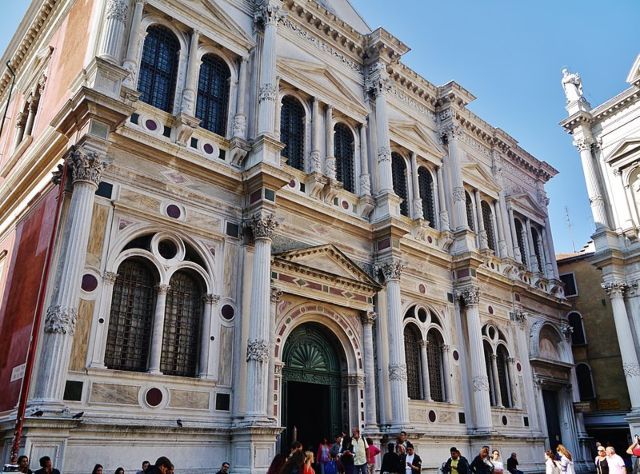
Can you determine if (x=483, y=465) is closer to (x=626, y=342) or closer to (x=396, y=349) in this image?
(x=396, y=349)

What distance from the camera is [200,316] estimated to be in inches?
530

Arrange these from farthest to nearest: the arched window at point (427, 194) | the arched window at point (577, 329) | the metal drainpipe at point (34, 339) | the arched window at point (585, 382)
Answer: the arched window at point (577, 329) → the arched window at point (585, 382) → the arched window at point (427, 194) → the metal drainpipe at point (34, 339)

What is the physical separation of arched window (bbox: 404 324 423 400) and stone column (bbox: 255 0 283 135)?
815 centimetres

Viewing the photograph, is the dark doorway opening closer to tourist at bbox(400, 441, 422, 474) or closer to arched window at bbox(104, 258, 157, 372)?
tourist at bbox(400, 441, 422, 474)

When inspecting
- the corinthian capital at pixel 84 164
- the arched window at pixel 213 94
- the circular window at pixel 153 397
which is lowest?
the circular window at pixel 153 397

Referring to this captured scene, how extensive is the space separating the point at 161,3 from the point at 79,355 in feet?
31.8

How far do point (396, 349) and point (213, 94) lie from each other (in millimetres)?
9238

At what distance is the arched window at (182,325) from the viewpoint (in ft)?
41.7

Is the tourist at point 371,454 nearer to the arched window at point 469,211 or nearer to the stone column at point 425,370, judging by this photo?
the stone column at point 425,370

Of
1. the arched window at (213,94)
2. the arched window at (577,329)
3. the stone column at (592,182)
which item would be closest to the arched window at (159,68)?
the arched window at (213,94)

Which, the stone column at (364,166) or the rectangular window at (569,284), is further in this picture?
the rectangular window at (569,284)

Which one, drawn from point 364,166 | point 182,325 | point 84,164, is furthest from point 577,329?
point 84,164

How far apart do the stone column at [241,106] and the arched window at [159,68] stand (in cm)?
187

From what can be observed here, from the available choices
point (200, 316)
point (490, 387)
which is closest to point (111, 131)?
point (200, 316)
